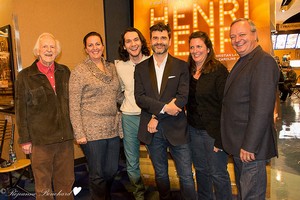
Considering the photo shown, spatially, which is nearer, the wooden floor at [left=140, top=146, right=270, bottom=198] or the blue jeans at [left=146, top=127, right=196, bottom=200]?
the blue jeans at [left=146, top=127, right=196, bottom=200]

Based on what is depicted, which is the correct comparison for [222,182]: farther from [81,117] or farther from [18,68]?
[18,68]

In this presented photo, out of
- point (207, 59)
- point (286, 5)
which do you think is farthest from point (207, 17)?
point (286, 5)

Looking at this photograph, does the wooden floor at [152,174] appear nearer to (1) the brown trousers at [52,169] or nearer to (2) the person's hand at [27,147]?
(1) the brown trousers at [52,169]

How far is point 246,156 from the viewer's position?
1.79 m

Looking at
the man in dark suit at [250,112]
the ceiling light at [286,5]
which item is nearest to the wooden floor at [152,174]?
the man in dark suit at [250,112]

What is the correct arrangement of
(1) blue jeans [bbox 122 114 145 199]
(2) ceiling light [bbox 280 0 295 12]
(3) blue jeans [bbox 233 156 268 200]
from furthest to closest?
1. (2) ceiling light [bbox 280 0 295 12]
2. (1) blue jeans [bbox 122 114 145 199]
3. (3) blue jeans [bbox 233 156 268 200]

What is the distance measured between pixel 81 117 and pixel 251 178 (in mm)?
1418

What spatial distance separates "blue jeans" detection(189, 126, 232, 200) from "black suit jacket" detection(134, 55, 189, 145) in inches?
4.3

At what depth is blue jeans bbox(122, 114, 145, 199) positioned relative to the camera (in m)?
2.59

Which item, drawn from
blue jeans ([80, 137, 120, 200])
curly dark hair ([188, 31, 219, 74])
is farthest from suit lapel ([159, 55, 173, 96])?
blue jeans ([80, 137, 120, 200])

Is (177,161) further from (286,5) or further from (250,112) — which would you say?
(286,5)

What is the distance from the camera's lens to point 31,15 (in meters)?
3.59

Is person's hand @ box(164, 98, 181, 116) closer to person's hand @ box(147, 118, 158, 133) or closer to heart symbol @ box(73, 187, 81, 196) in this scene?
person's hand @ box(147, 118, 158, 133)

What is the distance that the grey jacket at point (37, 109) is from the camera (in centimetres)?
223
